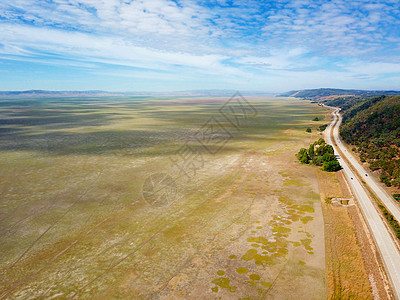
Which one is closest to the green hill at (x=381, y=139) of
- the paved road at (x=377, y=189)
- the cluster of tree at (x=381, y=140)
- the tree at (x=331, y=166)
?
the cluster of tree at (x=381, y=140)

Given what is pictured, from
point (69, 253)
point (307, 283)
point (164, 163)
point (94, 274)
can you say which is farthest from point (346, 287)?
point (164, 163)

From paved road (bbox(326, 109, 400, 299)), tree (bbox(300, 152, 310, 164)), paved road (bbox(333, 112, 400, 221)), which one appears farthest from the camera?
tree (bbox(300, 152, 310, 164))

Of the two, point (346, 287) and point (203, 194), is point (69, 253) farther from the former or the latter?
point (346, 287)

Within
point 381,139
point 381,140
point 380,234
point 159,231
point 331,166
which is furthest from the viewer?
point 381,139

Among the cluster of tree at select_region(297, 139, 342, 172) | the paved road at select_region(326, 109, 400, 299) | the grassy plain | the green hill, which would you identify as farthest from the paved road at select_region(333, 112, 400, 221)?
the grassy plain

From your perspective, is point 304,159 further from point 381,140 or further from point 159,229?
point 159,229

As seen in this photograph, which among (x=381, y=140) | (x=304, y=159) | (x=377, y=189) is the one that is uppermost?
(x=381, y=140)

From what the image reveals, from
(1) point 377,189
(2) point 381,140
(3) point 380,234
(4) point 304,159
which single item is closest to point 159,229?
(3) point 380,234

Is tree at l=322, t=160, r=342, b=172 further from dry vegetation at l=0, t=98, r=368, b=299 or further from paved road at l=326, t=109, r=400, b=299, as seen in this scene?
paved road at l=326, t=109, r=400, b=299

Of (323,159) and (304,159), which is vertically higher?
(323,159)

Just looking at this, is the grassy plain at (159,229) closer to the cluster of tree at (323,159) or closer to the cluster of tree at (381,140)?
the cluster of tree at (323,159)
